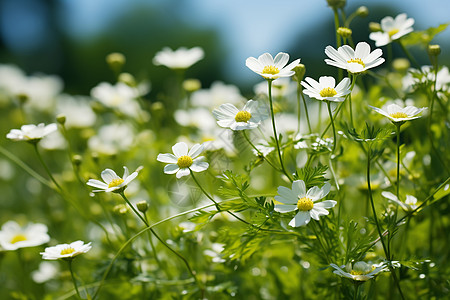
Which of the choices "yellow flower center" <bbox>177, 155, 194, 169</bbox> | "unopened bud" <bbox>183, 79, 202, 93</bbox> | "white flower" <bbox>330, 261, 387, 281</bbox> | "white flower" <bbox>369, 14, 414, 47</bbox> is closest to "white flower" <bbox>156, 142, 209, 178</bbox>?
"yellow flower center" <bbox>177, 155, 194, 169</bbox>

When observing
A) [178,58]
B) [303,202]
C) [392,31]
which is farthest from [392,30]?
[178,58]

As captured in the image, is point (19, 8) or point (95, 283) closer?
point (95, 283)

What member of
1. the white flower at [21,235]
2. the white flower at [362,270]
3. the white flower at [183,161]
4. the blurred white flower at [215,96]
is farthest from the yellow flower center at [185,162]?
the blurred white flower at [215,96]

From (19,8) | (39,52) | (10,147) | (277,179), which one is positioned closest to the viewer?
(277,179)

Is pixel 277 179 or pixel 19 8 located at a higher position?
pixel 277 179

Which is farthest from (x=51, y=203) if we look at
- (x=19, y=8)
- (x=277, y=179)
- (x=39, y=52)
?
(x=19, y=8)

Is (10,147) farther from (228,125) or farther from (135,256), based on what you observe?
(228,125)

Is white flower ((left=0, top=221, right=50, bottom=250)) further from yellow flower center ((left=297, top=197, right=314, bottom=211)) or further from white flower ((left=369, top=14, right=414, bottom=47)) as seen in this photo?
white flower ((left=369, top=14, right=414, bottom=47))
